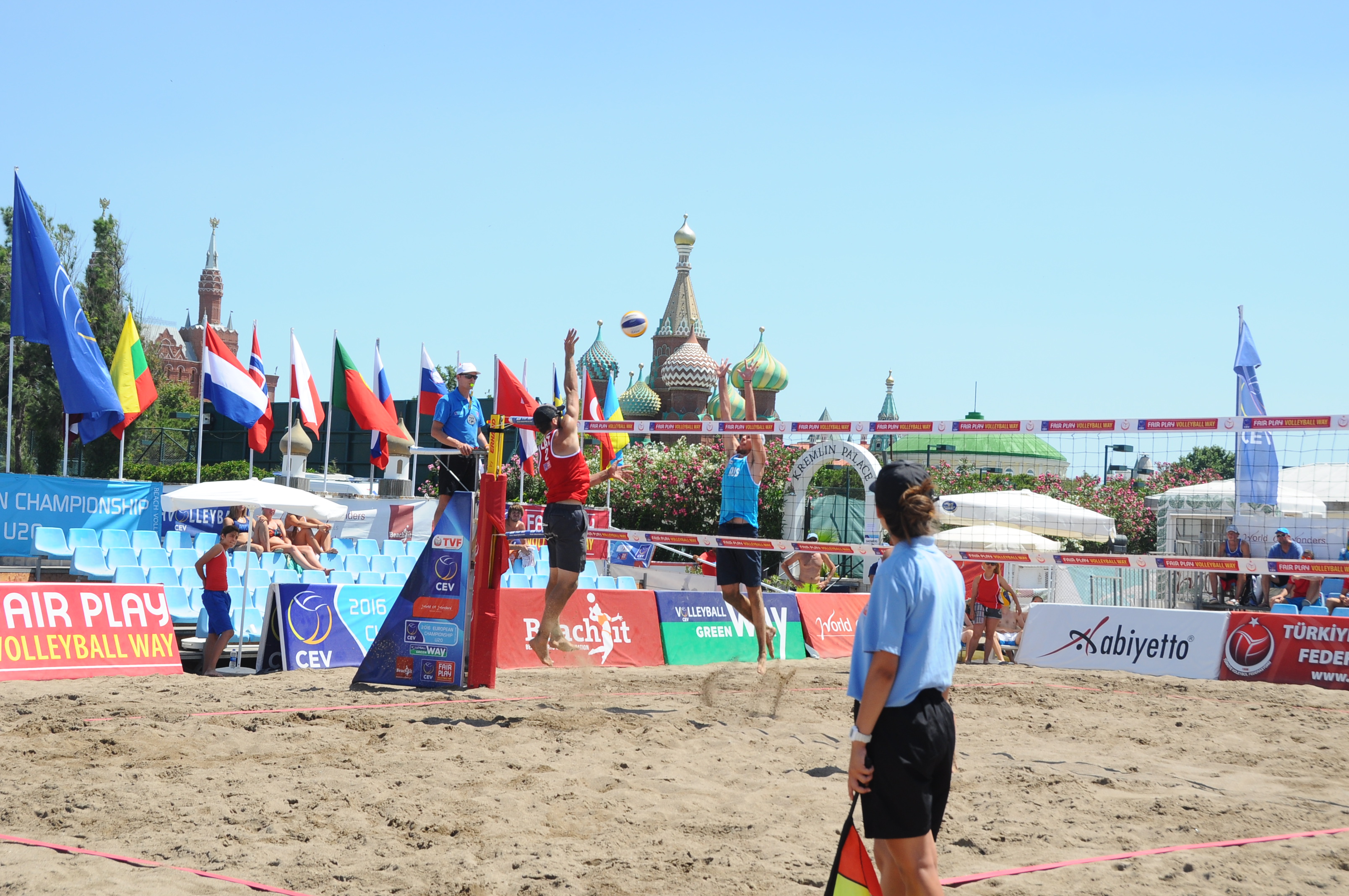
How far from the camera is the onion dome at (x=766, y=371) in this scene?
2527 inches

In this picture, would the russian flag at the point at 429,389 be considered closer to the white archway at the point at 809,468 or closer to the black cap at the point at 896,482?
the white archway at the point at 809,468

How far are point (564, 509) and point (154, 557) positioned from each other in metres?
7.17

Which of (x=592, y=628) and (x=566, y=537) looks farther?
(x=592, y=628)

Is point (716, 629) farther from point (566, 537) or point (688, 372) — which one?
point (688, 372)

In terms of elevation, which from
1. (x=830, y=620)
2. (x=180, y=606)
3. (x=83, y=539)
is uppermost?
(x=83, y=539)

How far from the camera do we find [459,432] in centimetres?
934

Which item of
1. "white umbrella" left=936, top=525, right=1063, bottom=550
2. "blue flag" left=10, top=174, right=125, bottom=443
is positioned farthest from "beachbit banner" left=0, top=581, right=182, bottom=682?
"white umbrella" left=936, top=525, right=1063, bottom=550

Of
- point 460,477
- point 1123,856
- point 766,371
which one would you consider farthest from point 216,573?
point 766,371

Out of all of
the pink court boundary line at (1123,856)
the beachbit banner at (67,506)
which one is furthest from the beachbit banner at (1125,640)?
the beachbit banner at (67,506)

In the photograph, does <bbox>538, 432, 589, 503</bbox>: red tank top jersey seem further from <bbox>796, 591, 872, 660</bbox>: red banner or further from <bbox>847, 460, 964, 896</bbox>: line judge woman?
<bbox>796, 591, 872, 660</bbox>: red banner

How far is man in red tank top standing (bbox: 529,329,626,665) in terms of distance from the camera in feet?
24.6

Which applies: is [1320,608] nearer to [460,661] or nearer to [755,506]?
[755,506]

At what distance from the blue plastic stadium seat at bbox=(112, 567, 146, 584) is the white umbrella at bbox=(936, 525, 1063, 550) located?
1030 centimetres

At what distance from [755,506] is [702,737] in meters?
2.50
